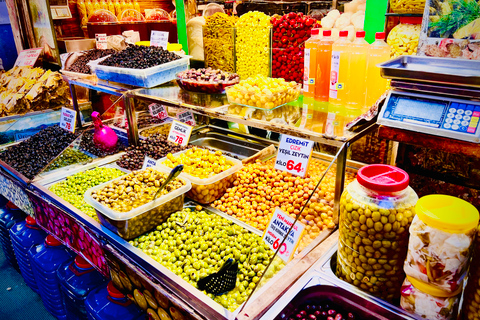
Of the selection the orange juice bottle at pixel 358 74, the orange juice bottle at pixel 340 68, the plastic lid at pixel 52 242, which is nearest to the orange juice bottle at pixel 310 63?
the orange juice bottle at pixel 340 68

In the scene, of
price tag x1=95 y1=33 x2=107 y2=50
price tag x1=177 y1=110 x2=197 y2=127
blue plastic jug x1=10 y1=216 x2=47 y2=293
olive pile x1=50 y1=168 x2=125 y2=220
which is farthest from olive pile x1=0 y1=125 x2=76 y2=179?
price tag x1=95 y1=33 x2=107 y2=50

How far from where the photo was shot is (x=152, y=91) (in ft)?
9.64

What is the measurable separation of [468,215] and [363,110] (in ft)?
3.39

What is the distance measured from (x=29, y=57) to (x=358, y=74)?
4906mm

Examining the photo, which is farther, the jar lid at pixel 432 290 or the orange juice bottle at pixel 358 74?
the orange juice bottle at pixel 358 74

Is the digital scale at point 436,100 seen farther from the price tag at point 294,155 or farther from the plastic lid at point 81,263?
the plastic lid at point 81,263

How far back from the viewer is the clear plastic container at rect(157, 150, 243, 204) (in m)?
2.42

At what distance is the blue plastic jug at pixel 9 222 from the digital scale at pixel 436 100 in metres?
3.81

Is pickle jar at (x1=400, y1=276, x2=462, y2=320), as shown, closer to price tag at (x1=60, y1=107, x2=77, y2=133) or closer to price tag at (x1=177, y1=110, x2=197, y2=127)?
price tag at (x1=177, y1=110, x2=197, y2=127)

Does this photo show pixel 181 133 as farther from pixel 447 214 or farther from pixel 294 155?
pixel 447 214

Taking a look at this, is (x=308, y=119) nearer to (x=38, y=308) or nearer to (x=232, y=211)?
(x=232, y=211)

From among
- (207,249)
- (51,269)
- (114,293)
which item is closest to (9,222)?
(51,269)

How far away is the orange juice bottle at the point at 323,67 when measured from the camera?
7.36ft

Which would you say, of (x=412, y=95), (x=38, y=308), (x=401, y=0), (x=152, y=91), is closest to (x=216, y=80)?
(x=152, y=91)
